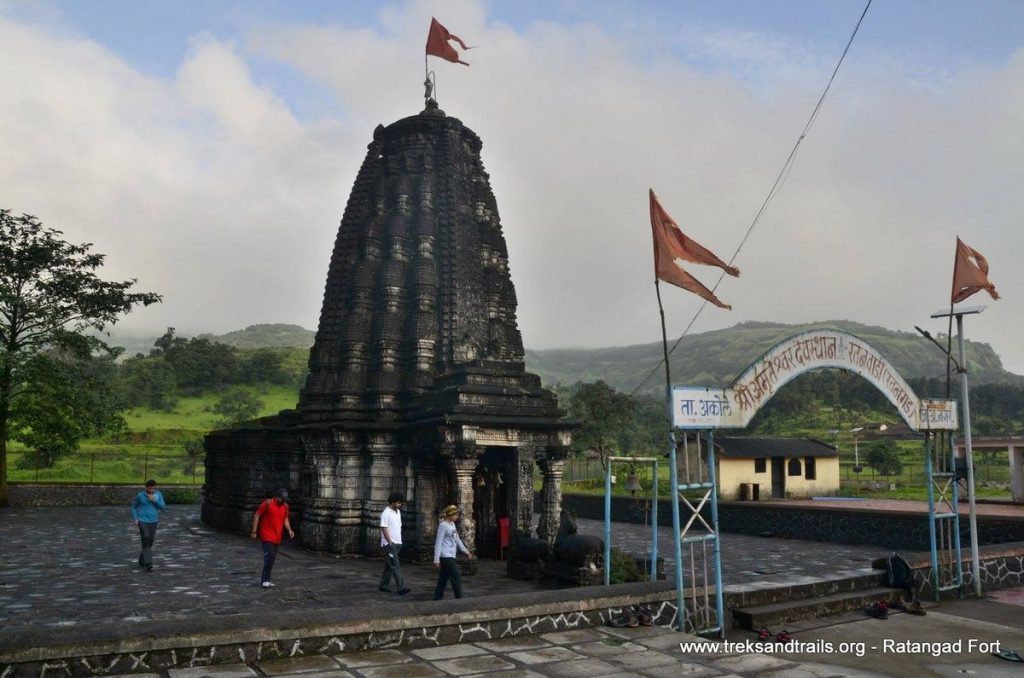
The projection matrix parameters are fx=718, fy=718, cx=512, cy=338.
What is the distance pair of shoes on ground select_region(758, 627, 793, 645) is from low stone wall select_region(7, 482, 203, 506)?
93.3ft

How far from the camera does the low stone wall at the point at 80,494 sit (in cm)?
3038

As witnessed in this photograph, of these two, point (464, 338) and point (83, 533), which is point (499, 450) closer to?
point (464, 338)

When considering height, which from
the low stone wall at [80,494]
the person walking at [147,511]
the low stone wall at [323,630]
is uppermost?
the person walking at [147,511]

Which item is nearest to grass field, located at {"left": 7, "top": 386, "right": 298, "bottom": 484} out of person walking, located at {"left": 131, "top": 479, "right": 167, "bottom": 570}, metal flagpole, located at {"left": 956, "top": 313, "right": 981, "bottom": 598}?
person walking, located at {"left": 131, "top": 479, "right": 167, "bottom": 570}

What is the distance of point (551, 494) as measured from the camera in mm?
16031

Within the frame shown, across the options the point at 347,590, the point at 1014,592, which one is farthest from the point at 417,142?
the point at 1014,592

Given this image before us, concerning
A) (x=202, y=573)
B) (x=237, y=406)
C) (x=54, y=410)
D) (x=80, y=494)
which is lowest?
(x=80, y=494)

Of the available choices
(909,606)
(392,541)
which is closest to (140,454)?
(392,541)

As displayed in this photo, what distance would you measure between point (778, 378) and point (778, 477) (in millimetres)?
25971

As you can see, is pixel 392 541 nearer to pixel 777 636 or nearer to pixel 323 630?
pixel 323 630

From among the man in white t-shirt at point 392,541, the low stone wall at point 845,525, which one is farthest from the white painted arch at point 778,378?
the low stone wall at point 845,525

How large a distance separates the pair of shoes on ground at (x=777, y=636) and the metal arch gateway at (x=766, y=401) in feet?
1.94

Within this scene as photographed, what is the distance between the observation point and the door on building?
111 feet

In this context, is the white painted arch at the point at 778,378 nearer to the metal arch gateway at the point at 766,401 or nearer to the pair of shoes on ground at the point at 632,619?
the metal arch gateway at the point at 766,401
